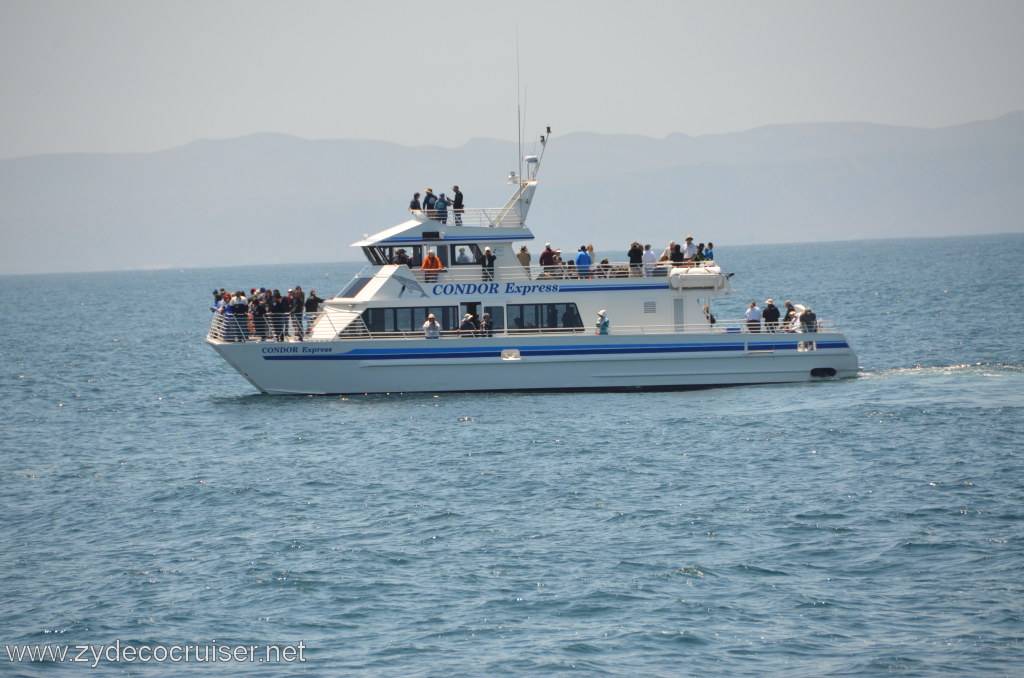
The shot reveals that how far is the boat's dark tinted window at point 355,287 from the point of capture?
3641cm

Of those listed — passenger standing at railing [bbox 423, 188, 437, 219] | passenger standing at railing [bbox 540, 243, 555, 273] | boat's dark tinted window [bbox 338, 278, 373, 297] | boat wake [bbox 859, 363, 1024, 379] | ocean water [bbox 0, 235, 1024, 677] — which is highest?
passenger standing at railing [bbox 423, 188, 437, 219]

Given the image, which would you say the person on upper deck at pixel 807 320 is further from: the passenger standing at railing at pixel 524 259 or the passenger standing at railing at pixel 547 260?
the passenger standing at railing at pixel 524 259

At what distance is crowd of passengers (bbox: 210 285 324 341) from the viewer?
116ft

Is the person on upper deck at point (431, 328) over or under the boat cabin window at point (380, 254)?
under

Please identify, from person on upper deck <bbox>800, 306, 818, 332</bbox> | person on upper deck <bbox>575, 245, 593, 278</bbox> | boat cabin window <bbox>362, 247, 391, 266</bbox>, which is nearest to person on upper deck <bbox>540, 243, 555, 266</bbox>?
person on upper deck <bbox>575, 245, 593, 278</bbox>

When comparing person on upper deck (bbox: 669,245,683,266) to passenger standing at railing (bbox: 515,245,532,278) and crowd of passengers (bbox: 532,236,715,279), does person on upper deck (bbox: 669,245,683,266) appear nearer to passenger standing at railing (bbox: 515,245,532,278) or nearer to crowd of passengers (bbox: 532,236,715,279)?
crowd of passengers (bbox: 532,236,715,279)

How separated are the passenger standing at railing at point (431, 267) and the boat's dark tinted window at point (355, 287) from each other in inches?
66.4

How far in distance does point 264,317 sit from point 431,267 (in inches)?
198

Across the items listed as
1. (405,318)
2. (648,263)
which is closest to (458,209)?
(405,318)

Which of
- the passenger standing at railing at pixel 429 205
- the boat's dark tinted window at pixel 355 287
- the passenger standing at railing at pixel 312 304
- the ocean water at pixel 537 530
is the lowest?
the ocean water at pixel 537 530

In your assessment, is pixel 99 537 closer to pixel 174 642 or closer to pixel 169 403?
pixel 174 642

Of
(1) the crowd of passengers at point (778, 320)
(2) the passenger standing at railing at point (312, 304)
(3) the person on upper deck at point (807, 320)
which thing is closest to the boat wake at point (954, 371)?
(3) the person on upper deck at point (807, 320)

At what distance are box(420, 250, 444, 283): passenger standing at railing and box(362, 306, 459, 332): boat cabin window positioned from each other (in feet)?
2.79

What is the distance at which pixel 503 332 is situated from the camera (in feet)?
117
